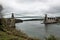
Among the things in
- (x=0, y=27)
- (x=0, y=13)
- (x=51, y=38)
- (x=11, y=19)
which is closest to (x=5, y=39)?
(x=51, y=38)

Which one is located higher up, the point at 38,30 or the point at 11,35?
the point at 11,35

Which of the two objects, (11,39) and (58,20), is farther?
(58,20)

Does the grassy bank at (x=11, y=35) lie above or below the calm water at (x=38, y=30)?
above

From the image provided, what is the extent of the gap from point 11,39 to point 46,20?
115334 mm

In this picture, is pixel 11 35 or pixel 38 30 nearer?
pixel 11 35

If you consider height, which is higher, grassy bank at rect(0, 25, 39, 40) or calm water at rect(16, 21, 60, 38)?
grassy bank at rect(0, 25, 39, 40)

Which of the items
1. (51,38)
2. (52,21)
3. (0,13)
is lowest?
(52,21)

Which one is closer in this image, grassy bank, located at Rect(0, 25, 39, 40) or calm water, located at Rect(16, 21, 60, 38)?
grassy bank, located at Rect(0, 25, 39, 40)

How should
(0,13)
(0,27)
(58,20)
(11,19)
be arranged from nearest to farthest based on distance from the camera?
(0,27) < (0,13) < (11,19) < (58,20)

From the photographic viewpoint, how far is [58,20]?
13462cm

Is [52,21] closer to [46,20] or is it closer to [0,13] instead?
[46,20]

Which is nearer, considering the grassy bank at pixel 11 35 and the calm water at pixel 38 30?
the grassy bank at pixel 11 35

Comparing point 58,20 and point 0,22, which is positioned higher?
point 0,22

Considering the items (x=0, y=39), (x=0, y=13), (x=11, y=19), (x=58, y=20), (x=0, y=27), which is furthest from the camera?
(x=58, y=20)
